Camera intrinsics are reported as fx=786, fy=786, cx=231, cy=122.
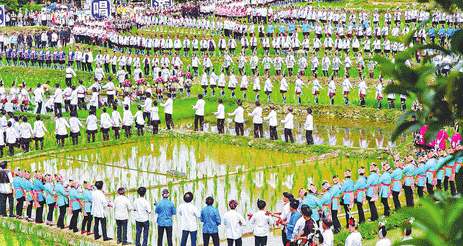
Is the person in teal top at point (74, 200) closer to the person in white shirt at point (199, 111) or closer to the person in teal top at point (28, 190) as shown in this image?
the person in teal top at point (28, 190)

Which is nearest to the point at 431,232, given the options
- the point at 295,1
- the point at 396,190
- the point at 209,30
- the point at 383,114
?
the point at 396,190

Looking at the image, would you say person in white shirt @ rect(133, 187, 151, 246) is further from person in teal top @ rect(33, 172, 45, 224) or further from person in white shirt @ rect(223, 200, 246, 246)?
person in teal top @ rect(33, 172, 45, 224)

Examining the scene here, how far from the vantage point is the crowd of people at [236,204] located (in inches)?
455

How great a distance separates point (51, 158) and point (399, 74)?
1835cm

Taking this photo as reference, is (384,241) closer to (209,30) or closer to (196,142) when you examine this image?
(196,142)

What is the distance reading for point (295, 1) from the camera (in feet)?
164

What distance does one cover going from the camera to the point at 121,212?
12906mm

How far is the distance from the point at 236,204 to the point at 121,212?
2227mm

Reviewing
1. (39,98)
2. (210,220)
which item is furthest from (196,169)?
(39,98)

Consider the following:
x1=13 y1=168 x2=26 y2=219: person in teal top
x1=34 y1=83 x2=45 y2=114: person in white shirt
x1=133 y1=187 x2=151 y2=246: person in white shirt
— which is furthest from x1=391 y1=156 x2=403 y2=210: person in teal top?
x1=34 y1=83 x2=45 y2=114: person in white shirt

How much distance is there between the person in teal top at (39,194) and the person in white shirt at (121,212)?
7.35 ft

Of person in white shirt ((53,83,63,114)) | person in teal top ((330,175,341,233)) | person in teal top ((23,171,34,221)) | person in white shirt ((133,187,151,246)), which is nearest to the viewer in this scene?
person in white shirt ((133,187,151,246))

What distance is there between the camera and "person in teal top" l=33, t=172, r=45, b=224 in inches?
575

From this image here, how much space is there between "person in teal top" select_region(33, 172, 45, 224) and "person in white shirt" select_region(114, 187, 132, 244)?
2.24 meters
